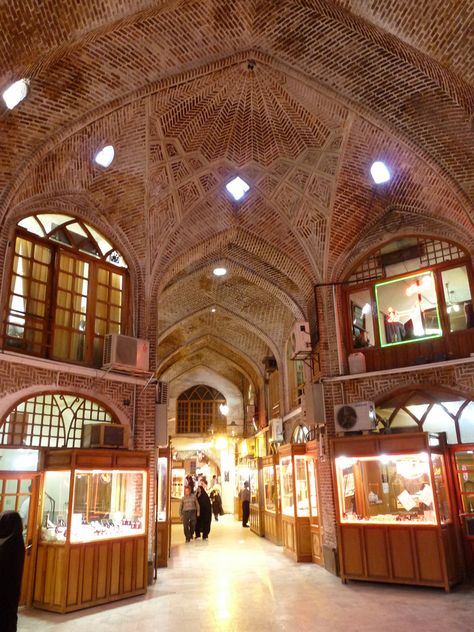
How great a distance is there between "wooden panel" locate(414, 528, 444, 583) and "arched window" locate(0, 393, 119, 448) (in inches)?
243

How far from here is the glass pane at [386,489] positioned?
9.08m

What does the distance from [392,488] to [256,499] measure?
30.9ft

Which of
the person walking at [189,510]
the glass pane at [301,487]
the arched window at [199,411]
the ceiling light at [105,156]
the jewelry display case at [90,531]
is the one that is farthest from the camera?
the arched window at [199,411]

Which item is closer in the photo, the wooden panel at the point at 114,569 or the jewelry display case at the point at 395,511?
the wooden panel at the point at 114,569

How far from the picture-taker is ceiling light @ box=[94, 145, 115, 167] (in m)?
9.84

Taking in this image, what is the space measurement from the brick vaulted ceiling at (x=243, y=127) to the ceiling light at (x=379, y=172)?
0.17 m

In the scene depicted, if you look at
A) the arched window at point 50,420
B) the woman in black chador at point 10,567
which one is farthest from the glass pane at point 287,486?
the woman in black chador at point 10,567

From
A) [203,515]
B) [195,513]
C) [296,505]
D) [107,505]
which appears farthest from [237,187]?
[203,515]

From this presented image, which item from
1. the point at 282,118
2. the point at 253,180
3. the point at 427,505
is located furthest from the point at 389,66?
the point at 427,505

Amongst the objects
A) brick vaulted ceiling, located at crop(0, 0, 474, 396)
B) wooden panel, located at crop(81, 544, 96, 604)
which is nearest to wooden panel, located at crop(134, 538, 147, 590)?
wooden panel, located at crop(81, 544, 96, 604)

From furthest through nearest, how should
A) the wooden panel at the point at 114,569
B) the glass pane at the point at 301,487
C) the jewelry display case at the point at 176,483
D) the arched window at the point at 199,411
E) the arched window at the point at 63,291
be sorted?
the arched window at the point at 199,411
the jewelry display case at the point at 176,483
the glass pane at the point at 301,487
the arched window at the point at 63,291
the wooden panel at the point at 114,569

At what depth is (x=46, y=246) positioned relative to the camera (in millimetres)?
9664

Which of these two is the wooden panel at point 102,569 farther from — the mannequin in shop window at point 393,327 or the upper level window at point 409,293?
the mannequin in shop window at point 393,327

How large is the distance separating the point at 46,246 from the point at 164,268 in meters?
2.94
